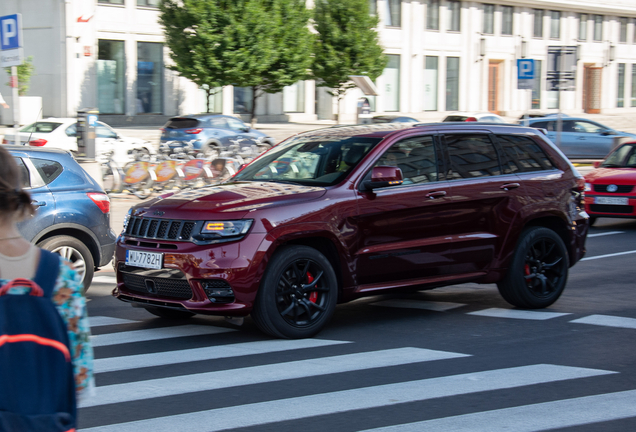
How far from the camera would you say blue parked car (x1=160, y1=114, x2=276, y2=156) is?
24.5 metres

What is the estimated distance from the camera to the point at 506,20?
177 ft

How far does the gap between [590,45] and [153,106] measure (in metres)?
34.9

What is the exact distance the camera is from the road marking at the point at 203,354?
6.05 metres

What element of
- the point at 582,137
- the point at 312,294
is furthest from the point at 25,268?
the point at 582,137

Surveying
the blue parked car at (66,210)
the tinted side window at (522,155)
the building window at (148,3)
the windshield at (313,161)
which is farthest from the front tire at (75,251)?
the building window at (148,3)

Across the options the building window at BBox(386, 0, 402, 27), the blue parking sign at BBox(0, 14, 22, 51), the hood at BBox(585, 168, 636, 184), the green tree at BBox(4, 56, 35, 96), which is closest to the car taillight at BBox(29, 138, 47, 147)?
the blue parking sign at BBox(0, 14, 22, 51)

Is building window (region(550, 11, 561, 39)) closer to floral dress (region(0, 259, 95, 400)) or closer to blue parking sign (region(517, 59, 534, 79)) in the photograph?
blue parking sign (region(517, 59, 534, 79))

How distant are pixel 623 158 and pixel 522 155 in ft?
25.9

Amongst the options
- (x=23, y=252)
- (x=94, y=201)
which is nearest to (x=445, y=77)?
(x=94, y=201)

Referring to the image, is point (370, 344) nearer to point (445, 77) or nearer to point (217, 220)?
point (217, 220)

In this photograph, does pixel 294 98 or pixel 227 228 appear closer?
pixel 227 228

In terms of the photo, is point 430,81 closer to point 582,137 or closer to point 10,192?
point 582,137

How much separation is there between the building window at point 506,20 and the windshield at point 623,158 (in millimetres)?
40209

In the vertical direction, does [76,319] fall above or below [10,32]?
below
